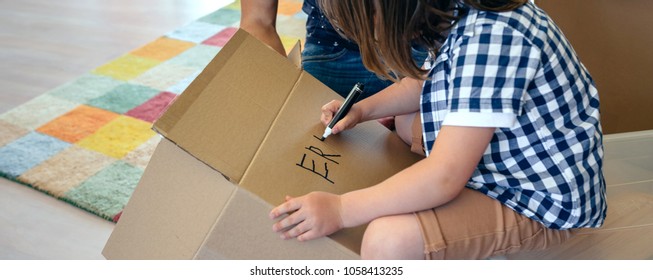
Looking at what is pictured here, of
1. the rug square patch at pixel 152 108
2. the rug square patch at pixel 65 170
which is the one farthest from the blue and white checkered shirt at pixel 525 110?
the rug square patch at pixel 152 108

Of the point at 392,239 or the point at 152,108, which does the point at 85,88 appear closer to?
the point at 152,108

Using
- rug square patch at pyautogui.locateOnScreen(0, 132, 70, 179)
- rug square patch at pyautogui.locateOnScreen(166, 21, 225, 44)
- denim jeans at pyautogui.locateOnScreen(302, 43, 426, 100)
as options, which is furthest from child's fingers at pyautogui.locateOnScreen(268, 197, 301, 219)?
rug square patch at pyautogui.locateOnScreen(166, 21, 225, 44)

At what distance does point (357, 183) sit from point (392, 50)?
0.59 ft

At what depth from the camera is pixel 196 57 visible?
1.83 m

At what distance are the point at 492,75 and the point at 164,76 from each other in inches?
49.7

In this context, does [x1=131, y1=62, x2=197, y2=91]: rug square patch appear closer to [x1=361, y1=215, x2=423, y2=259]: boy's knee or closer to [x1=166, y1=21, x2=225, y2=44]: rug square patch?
[x1=166, y1=21, x2=225, y2=44]: rug square patch

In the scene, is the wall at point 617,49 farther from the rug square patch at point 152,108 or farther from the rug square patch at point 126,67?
the rug square patch at point 126,67

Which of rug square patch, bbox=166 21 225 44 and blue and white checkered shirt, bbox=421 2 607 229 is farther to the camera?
rug square patch, bbox=166 21 225 44

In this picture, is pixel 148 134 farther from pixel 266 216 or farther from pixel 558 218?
pixel 558 218

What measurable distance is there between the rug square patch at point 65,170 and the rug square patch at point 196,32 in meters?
0.75

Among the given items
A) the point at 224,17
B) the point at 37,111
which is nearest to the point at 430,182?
the point at 37,111

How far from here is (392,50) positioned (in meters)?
0.70

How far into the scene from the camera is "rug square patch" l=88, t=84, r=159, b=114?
1.52m

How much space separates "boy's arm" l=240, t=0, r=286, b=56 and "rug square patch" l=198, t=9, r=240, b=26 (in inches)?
39.5
